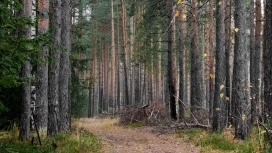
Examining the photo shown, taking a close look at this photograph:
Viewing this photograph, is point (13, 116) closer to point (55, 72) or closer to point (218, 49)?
point (55, 72)

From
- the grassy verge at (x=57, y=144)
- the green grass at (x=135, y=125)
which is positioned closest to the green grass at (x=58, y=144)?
the grassy verge at (x=57, y=144)

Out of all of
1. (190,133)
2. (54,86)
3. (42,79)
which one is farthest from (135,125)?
(42,79)

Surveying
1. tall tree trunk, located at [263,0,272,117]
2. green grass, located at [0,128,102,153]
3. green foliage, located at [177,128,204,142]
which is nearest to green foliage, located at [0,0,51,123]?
green grass, located at [0,128,102,153]

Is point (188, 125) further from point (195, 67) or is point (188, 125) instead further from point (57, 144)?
point (57, 144)

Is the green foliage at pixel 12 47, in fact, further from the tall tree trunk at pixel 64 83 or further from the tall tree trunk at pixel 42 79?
the tall tree trunk at pixel 64 83

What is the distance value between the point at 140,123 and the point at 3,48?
11162 mm

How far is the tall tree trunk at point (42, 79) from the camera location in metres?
7.67

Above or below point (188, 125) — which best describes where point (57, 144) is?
above

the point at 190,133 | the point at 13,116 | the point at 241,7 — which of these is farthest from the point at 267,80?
the point at 13,116

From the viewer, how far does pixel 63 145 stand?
6.92 metres

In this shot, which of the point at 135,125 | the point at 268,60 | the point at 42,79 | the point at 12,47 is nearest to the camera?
the point at 12,47

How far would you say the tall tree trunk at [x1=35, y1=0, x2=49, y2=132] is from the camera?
7.67 meters

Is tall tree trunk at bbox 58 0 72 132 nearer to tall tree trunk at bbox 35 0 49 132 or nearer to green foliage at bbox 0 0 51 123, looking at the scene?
tall tree trunk at bbox 35 0 49 132

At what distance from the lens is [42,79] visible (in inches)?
310
